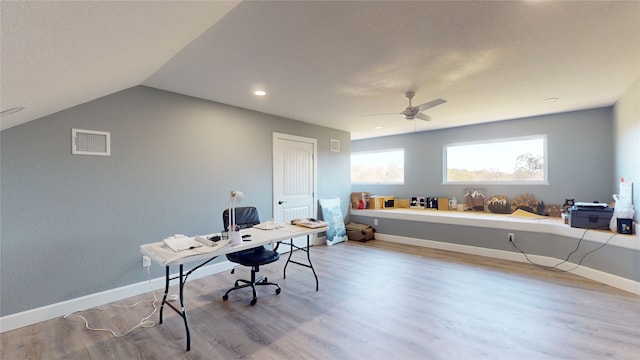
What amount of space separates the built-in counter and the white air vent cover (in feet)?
15.0

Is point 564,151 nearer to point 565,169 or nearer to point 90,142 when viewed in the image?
point 565,169

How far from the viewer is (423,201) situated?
579 centimetres

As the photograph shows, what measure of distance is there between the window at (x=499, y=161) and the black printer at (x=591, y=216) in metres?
1.08

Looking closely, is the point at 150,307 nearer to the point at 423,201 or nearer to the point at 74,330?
the point at 74,330

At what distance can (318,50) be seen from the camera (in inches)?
88.0

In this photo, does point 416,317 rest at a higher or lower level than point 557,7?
lower

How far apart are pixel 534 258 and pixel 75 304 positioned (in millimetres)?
5818

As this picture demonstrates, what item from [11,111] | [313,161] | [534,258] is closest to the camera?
[11,111]

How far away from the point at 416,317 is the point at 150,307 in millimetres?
2664

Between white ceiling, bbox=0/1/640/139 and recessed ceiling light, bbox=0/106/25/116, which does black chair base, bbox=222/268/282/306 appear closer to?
white ceiling, bbox=0/1/640/139

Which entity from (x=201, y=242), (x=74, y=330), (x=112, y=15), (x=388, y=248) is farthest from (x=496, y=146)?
(x=74, y=330)

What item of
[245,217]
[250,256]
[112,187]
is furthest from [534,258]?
[112,187]

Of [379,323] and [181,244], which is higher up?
[181,244]

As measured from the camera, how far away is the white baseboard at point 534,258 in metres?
3.05
